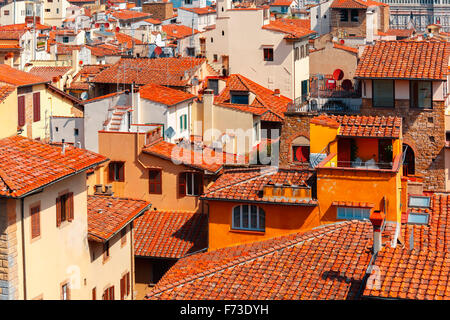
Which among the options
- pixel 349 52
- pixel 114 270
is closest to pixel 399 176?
pixel 114 270

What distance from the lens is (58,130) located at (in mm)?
33844

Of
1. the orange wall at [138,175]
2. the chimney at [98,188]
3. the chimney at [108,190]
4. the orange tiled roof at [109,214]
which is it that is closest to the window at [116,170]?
the orange wall at [138,175]

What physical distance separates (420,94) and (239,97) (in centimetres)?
1172

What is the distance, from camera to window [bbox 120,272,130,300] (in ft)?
69.3

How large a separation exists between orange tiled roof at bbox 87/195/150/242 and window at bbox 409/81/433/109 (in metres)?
10.5

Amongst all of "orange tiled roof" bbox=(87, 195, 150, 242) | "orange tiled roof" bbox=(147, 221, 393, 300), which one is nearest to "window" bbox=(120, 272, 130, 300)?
"orange tiled roof" bbox=(87, 195, 150, 242)

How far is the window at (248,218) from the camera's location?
21.5 m

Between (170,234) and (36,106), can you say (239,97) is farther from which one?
(170,234)

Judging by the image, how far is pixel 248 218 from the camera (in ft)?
71.1

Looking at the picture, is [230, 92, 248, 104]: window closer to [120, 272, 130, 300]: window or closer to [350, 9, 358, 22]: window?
[120, 272, 130, 300]: window

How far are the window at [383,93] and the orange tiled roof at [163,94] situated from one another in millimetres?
8099

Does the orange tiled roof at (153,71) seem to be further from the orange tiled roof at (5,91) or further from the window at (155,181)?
the orange tiled roof at (5,91)
